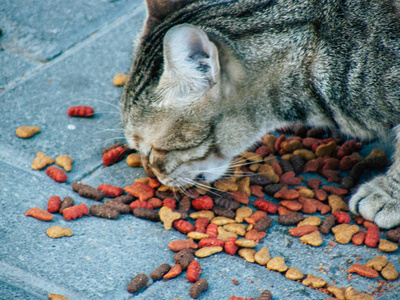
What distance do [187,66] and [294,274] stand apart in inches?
35.2

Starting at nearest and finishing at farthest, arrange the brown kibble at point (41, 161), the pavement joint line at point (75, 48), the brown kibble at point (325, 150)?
the brown kibble at point (41, 161)
the brown kibble at point (325, 150)
the pavement joint line at point (75, 48)

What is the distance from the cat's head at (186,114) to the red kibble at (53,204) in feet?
1.40

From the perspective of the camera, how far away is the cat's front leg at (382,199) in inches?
83.1

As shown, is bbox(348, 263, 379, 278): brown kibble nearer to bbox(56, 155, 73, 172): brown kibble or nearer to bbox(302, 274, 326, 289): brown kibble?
bbox(302, 274, 326, 289): brown kibble

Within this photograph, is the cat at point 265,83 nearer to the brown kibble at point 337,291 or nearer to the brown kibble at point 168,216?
the brown kibble at point 168,216

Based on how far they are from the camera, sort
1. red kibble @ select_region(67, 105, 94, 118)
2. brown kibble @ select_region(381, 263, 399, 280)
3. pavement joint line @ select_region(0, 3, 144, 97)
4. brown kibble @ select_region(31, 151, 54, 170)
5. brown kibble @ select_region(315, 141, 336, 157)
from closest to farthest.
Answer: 1. brown kibble @ select_region(381, 263, 399, 280)
2. brown kibble @ select_region(31, 151, 54, 170)
3. brown kibble @ select_region(315, 141, 336, 157)
4. red kibble @ select_region(67, 105, 94, 118)
5. pavement joint line @ select_region(0, 3, 144, 97)

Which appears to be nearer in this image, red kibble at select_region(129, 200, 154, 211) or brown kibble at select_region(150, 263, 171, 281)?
brown kibble at select_region(150, 263, 171, 281)

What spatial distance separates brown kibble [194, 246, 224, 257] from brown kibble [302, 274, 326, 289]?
366mm

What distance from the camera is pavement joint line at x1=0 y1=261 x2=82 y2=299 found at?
1.78 m

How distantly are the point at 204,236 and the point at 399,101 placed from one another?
0.99 meters

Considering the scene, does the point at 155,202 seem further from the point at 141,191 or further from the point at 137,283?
the point at 137,283

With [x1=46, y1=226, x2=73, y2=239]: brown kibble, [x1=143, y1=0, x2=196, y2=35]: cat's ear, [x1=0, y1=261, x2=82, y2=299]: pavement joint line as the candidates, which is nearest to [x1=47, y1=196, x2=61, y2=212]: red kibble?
[x1=46, y1=226, x2=73, y2=239]: brown kibble

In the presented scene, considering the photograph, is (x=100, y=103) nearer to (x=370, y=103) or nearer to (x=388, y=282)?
(x=370, y=103)

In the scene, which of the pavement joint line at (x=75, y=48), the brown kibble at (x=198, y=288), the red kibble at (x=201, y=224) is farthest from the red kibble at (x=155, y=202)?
the pavement joint line at (x=75, y=48)
